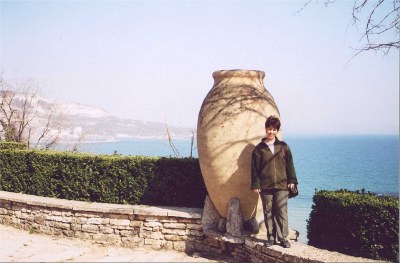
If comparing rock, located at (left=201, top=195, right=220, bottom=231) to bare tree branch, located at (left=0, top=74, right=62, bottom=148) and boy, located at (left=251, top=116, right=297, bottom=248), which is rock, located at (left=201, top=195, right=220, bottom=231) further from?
bare tree branch, located at (left=0, top=74, right=62, bottom=148)

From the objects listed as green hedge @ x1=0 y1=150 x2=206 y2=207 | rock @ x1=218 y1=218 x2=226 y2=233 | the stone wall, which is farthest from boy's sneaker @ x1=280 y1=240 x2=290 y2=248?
green hedge @ x1=0 y1=150 x2=206 y2=207

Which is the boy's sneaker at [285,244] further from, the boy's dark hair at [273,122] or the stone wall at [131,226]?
the boy's dark hair at [273,122]

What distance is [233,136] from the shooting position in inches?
205

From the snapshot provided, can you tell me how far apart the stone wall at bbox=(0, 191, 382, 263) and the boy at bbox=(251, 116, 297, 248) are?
40 cm

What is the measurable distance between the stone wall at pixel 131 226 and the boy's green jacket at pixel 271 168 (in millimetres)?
887

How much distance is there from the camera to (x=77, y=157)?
721cm

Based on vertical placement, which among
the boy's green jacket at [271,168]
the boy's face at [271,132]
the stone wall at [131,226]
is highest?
the boy's face at [271,132]

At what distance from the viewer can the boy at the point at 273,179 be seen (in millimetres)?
4770

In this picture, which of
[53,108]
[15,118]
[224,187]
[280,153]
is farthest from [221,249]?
[53,108]

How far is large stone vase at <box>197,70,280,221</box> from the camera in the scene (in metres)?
5.19

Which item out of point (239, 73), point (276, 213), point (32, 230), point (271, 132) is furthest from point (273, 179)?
point (32, 230)

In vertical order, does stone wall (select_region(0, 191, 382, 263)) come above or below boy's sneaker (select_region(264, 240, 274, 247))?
below

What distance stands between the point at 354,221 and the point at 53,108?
23.7 meters

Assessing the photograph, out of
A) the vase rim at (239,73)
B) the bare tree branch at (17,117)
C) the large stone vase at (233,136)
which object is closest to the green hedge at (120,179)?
the large stone vase at (233,136)
